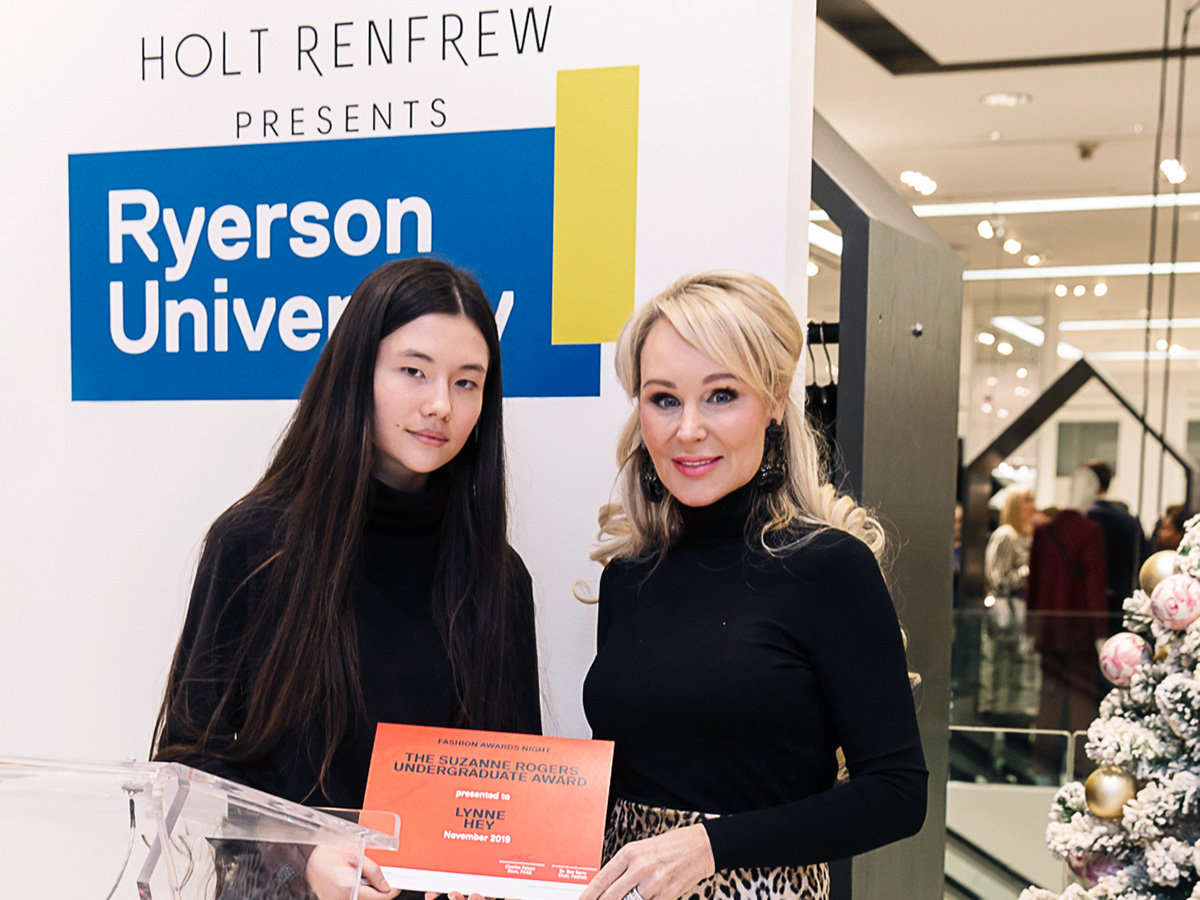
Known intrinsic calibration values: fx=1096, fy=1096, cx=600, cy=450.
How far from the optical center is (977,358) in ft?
30.9

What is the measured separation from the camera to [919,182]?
27.3 ft

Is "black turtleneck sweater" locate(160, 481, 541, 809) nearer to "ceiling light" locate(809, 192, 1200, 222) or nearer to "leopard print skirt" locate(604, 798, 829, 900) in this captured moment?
"leopard print skirt" locate(604, 798, 829, 900)

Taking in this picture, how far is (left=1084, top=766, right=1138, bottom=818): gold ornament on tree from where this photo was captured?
185 cm

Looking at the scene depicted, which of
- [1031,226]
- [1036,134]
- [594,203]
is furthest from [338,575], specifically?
[1031,226]

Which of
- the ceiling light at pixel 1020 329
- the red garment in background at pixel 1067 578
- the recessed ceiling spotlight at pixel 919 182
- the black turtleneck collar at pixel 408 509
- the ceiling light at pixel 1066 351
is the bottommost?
the red garment in background at pixel 1067 578

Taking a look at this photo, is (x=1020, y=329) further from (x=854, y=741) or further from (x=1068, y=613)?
(x=854, y=741)

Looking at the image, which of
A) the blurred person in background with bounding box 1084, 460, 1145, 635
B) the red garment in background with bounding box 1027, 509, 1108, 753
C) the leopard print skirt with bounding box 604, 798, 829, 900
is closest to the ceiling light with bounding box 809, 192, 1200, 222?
the blurred person in background with bounding box 1084, 460, 1145, 635

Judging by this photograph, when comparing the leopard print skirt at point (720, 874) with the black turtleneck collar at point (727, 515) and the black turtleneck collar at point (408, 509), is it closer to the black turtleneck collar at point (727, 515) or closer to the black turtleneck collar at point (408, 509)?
the black turtleneck collar at point (727, 515)

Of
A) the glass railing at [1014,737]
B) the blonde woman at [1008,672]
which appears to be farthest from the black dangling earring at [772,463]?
the blonde woman at [1008,672]

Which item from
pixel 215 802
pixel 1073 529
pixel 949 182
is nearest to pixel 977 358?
pixel 949 182

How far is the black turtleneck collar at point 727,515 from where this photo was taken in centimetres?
170

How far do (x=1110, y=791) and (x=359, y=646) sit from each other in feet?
4.21

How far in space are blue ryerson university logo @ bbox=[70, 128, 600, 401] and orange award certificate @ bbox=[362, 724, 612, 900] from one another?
0.92m

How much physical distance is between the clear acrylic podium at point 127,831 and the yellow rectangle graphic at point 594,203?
1379 millimetres
